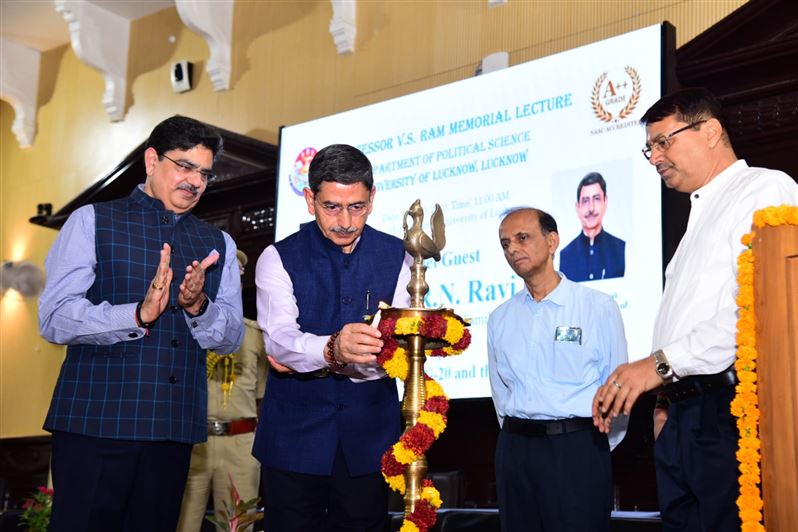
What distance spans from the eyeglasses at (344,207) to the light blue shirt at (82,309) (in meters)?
0.39

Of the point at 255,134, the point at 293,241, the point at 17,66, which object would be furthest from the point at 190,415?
the point at 17,66

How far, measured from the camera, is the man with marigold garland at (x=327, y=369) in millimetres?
2316

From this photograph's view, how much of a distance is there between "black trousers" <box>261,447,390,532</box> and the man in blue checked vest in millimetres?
285

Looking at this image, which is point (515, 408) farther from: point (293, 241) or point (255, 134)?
point (255, 134)

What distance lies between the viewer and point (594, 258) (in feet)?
14.5

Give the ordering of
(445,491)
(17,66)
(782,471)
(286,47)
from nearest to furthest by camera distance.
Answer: (782,471), (445,491), (286,47), (17,66)

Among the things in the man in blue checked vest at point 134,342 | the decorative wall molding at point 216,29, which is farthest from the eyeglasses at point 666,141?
the decorative wall molding at point 216,29

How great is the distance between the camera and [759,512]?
2102 mm

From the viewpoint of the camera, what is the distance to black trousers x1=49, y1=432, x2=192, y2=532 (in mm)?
2275

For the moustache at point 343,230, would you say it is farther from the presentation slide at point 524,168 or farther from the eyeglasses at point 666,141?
the presentation slide at point 524,168

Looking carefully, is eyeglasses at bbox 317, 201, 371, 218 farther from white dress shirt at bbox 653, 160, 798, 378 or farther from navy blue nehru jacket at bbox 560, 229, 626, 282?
navy blue nehru jacket at bbox 560, 229, 626, 282

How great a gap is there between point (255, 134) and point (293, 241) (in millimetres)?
4513

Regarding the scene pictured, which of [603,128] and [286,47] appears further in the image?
[286,47]

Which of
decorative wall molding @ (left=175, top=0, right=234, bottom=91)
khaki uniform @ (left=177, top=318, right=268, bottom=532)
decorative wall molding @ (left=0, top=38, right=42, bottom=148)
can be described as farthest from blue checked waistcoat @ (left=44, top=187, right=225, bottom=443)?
decorative wall molding @ (left=0, top=38, right=42, bottom=148)
